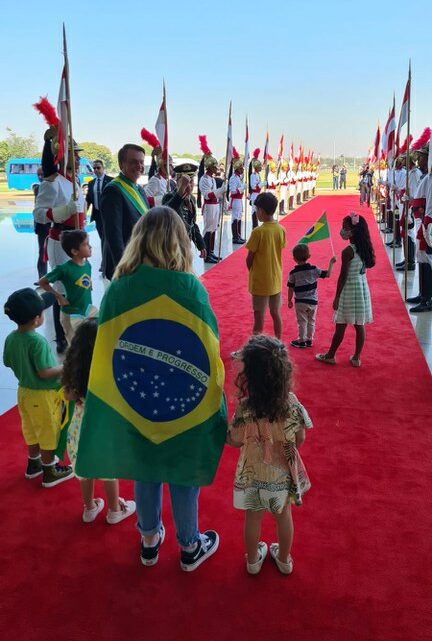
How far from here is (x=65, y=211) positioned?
432 cm

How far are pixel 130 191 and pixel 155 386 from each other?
1.77 metres

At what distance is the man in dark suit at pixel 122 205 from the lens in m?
3.10

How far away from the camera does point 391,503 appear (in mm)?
2512

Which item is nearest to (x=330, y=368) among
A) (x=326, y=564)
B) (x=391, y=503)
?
(x=391, y=503)

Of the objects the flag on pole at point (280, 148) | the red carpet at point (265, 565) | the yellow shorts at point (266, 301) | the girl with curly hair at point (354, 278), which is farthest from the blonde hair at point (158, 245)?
the flag on pole at point (280, 148)

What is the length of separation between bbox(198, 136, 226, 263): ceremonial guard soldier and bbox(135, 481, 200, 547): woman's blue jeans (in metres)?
7.19

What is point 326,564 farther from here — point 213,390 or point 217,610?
point 213,390

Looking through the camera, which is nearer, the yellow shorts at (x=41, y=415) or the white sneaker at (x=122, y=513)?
the white sneaker at (x=122, y=513)

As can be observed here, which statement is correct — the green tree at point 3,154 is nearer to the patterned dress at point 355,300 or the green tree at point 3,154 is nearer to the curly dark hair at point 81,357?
the patterned dress at point 355,300

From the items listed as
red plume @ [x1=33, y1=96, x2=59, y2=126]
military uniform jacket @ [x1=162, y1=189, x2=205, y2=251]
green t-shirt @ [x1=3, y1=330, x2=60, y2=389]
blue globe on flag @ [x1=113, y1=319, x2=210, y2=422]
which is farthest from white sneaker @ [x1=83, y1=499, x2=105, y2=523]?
red plume @ [x1=33, y1=96, x2=59, y2=126]

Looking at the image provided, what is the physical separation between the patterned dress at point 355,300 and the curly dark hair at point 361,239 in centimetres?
7

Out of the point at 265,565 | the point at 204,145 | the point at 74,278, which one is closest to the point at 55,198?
the point at 74,278

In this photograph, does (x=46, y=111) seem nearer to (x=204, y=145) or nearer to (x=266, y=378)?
(x=266, y=378)

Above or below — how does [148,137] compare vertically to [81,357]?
above
